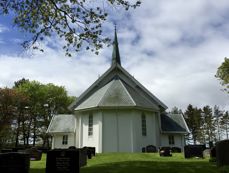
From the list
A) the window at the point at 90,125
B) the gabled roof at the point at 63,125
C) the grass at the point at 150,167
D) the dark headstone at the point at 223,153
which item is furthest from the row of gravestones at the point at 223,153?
the gabled roof at the point at 63,125

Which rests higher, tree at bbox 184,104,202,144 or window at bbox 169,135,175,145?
tree at bbox 184,104,202,144

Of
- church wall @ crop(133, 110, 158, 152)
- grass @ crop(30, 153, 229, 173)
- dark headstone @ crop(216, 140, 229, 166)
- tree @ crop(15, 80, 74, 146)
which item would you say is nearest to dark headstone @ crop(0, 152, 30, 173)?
grass @ crop(30, 153, 229, 173)

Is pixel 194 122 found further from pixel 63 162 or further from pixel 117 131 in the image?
pixel 63 162

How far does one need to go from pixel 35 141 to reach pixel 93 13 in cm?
5277

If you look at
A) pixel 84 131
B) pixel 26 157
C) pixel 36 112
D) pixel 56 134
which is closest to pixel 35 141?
pixel 36 112

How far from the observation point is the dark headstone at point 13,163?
1030cm

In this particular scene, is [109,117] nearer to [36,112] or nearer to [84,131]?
[84,131]

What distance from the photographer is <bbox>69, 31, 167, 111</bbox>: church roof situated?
27125 millimetres

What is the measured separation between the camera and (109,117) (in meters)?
26.9

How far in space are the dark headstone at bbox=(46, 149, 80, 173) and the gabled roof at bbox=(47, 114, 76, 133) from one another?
21.0 metres

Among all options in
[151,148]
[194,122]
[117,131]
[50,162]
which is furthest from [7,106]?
[194,122]

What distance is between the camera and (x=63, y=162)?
35.9ft

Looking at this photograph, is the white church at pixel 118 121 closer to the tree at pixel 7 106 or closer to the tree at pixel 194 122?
the tree at pixel 7 106

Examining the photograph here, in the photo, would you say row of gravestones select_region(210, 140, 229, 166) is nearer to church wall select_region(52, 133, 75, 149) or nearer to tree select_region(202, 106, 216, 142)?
church wall select_region(52, 133, 75, 149)
